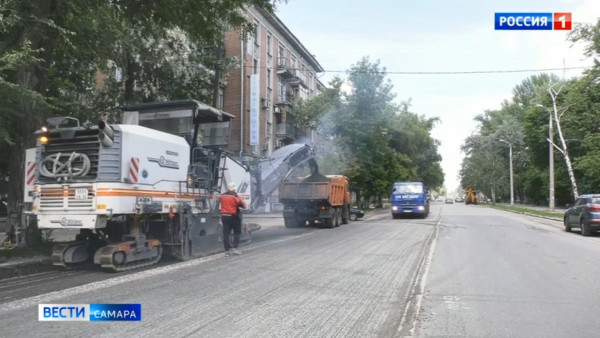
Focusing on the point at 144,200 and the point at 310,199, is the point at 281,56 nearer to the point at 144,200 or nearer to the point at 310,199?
the point at 310,199

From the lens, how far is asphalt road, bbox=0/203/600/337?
17.9 ft

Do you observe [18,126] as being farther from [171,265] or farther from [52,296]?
[52,296]

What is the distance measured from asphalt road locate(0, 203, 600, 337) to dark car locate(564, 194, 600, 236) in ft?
23.0

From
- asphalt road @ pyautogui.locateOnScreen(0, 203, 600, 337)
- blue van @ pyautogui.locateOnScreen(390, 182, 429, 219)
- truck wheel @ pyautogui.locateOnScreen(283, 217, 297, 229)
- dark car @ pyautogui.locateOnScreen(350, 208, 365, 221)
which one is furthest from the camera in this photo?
blue van @ pyautogui.locateOnScreen(390, 182, 429, 219)

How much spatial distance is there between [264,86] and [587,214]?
26.8 metres

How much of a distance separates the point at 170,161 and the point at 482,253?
8032mm

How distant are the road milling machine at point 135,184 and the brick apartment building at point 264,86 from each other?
59.0ft

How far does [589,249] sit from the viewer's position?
1372 cm

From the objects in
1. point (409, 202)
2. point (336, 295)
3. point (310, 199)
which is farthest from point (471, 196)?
point (336, 295)

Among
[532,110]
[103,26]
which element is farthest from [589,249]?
[532,110]

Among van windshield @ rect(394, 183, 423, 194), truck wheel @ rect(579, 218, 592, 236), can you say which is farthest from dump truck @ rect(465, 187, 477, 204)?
truck wheel @ rect(579, 218, 592, 236)

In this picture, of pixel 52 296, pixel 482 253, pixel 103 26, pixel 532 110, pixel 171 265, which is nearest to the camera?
pixel 52 296

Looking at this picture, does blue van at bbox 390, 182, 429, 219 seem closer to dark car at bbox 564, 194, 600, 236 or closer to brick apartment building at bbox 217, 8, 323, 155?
brick apartment building at bbox 217, 8, 323, 155

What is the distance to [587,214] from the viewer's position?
1848 cm
